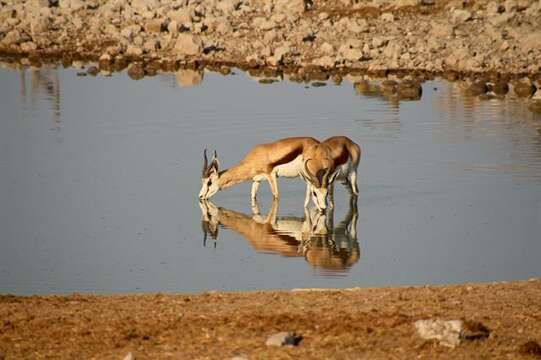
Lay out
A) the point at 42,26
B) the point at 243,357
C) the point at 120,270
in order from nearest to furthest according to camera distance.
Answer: the point at 243,357
the point at 120,270
the point at 42,26

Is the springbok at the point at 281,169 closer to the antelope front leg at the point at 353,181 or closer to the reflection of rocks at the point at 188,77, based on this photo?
the antelope front leg at the point at 353,181

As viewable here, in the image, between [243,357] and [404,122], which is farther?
[404,122]

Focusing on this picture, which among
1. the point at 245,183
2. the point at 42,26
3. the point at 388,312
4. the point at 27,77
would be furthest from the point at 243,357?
the point at 42,26

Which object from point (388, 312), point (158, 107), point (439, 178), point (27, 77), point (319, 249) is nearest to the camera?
point (388, 312)

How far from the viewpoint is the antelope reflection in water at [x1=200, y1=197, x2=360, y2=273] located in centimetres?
1717

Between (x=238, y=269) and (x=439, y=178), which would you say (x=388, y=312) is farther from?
(x=439, y=178)

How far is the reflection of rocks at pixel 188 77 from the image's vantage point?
113 ft

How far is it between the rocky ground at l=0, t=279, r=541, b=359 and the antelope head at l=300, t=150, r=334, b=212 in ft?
21.4

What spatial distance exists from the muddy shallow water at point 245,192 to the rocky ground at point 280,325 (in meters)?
2.66

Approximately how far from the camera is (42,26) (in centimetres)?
4091

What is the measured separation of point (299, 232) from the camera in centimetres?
1867

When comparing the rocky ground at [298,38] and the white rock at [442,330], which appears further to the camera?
the rocky ground at [298,38]

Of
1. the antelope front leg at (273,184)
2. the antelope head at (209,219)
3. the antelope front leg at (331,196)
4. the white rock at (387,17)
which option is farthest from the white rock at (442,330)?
the white rock at (387,17)

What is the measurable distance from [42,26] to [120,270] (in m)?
25.8
